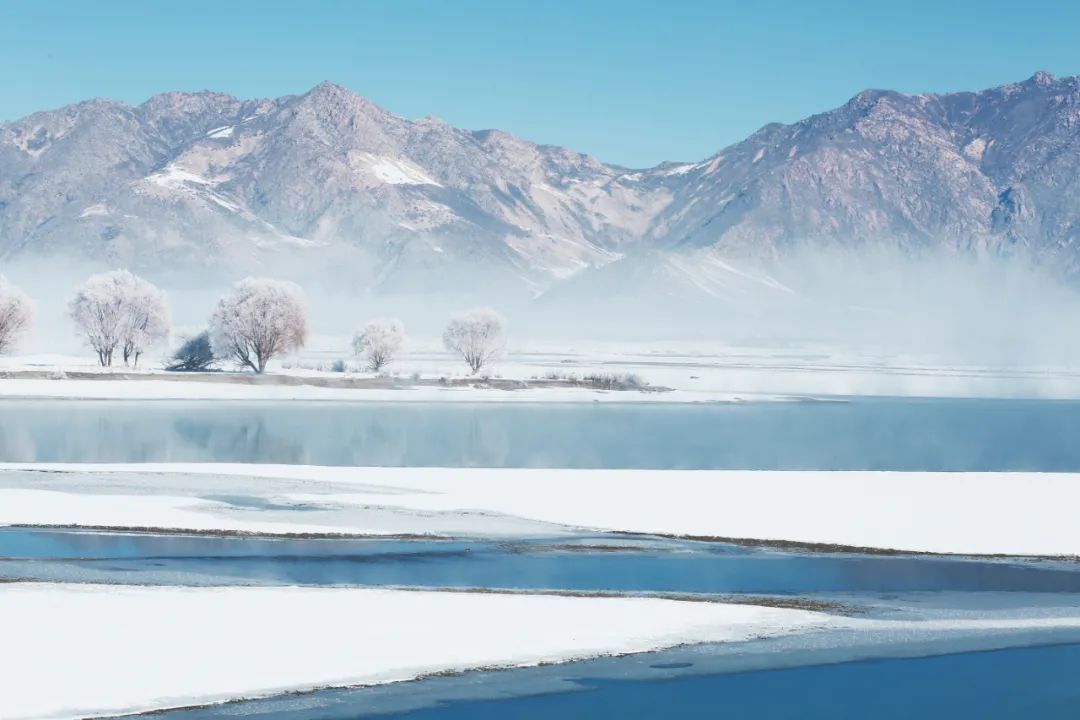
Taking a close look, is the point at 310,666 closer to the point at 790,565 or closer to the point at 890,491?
the point at 790,565

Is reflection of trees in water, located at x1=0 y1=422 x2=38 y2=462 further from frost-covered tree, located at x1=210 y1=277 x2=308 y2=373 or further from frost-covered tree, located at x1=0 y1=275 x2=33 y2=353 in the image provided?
frost-covered tree, located at x1=0 y1=275 x2=33 y2=353

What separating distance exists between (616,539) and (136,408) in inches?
1700

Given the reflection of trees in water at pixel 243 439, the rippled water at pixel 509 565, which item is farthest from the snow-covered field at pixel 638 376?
the rippled water at pixel 509 565

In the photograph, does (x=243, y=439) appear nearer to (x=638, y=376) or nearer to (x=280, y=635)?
(x=280, y=635)

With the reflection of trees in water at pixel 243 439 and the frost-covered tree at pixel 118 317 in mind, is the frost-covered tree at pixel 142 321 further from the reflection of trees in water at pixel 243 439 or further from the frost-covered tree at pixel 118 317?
the reflection of trees in water at pixel 243 439

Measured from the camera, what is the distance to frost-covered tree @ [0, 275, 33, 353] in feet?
308

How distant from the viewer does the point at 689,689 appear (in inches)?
730

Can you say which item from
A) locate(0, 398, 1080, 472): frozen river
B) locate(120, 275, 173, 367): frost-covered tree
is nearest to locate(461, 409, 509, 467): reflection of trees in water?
locate(0, 398, 1080, 472): frozen river

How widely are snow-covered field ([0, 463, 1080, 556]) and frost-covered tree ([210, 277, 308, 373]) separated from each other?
53.1 metres

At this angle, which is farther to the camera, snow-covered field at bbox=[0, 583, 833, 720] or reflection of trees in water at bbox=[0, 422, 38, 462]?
reflection of trees in water at bbox=[0, 422, 38, 462]

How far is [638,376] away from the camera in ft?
322

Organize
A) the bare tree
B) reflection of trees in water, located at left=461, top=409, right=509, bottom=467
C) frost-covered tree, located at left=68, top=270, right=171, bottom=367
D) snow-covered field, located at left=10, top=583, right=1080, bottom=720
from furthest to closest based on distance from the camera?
frost-covered tree, located at left=68, top=270, right=171, bottom=367, the bare tree, reflection of trees in water, located at left=461, top=409, right=509, bottom=467, snow-covered field, located at left=10, top=583, right=1080, bottom=720

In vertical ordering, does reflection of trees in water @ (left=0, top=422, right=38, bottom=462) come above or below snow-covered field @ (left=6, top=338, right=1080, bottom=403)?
below

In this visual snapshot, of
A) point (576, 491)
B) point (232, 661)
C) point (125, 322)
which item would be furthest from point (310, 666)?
point (125, 322)
